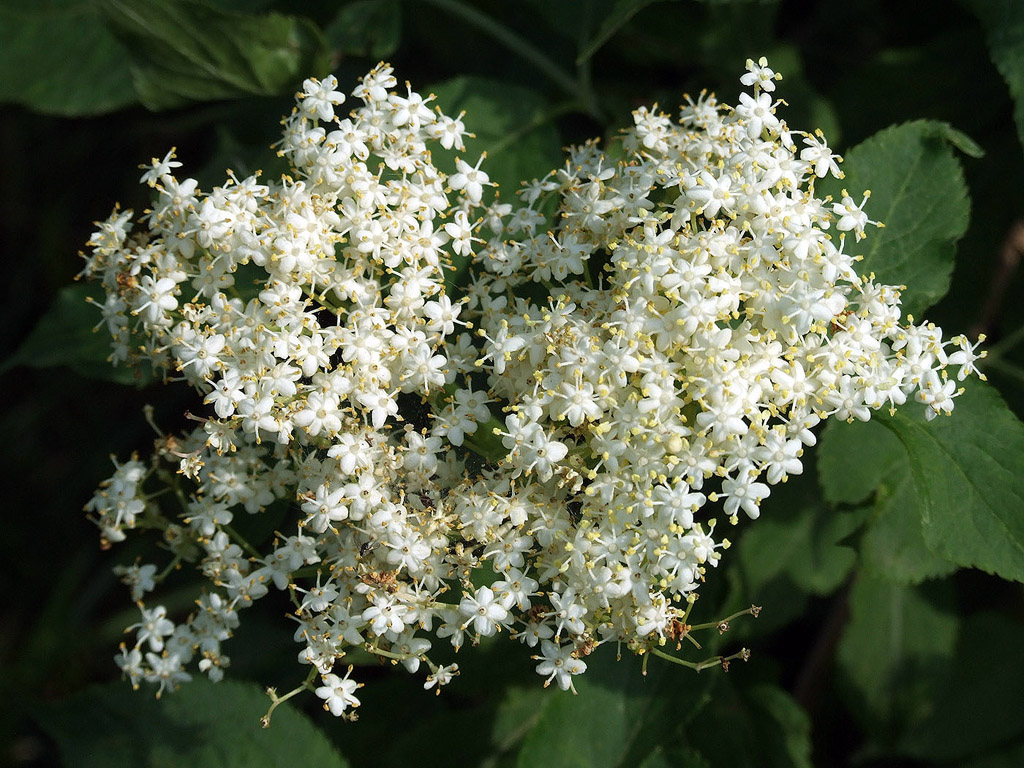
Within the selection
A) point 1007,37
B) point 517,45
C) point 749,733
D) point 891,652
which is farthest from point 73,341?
point 891,652

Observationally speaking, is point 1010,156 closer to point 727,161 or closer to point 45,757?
point 727,161

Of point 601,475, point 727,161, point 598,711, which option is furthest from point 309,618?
point 727,161

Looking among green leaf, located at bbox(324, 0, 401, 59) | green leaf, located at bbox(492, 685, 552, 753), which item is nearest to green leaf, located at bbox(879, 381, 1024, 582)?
green leaf, located at bbox(492, 685, 552, 753)

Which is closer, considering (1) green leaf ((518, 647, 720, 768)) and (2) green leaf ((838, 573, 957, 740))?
(1) green leaf ((518, 647, 720, 768))

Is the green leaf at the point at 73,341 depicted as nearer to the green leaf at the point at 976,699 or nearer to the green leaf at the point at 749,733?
the green leaf at the point at 749,733

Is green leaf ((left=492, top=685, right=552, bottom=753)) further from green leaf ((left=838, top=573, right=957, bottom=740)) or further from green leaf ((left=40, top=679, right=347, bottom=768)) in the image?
green leaf ((left=838, top=573, right=957, bottom=740))

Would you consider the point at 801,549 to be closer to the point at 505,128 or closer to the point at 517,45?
the point at 505,128

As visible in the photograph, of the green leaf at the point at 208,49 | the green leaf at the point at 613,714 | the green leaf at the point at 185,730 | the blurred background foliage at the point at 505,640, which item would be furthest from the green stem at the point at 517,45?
the green leaf at the point at 185,730
